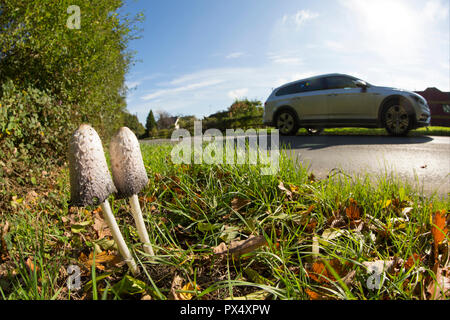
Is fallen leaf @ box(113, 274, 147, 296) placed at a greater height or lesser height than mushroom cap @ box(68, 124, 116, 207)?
lesser

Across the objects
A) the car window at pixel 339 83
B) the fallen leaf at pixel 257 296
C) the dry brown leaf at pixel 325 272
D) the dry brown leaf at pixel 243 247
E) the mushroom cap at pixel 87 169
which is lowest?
the fallen leaf at pixel 257 296

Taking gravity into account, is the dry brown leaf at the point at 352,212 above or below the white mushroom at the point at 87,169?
below

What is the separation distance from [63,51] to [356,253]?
6.16 meters

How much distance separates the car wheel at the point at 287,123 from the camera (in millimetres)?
9484

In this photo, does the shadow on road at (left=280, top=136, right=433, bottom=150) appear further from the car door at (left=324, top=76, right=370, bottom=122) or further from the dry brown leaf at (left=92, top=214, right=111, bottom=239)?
the dry brown leaf at (left=92, top=214, right=111, bottom=239)

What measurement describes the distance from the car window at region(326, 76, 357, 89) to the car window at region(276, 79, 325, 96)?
24cm

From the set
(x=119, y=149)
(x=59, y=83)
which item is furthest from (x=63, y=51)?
(x=119, y=149)

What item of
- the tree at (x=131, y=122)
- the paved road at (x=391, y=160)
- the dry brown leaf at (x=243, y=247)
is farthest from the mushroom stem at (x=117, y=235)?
the tree at (x=131, y=122)

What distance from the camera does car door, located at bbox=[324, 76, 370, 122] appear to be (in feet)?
27.6

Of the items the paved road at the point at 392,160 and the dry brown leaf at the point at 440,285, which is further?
the paved road at the point at 392,160

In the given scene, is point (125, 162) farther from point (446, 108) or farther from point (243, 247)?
point (446, 108)

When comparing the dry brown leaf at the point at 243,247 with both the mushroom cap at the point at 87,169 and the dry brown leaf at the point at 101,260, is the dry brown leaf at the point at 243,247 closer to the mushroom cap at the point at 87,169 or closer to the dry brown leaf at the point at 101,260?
the dry brown leaf at the point at 101,260

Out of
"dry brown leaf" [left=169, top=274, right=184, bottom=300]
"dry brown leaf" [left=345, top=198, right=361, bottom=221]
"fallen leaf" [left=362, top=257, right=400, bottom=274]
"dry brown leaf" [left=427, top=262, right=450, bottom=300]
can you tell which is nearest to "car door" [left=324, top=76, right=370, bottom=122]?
"dry brown leaf" [left=345, top=198, right=361, bottom=221]

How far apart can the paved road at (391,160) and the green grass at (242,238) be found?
4.26 ft
